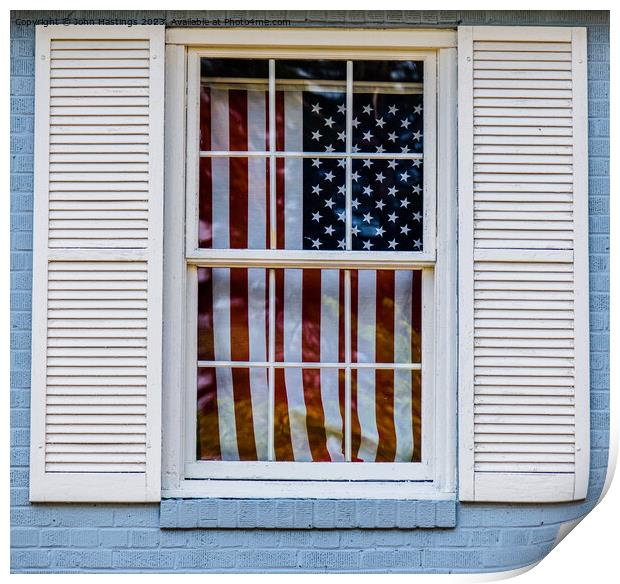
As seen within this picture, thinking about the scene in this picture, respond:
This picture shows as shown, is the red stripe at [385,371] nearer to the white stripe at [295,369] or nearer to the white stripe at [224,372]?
the white stripe at [295,369]

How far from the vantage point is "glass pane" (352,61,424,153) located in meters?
4.14

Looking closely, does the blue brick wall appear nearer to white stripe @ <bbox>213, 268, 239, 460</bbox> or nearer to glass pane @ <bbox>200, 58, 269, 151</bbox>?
glass pane @ <bbox>200, 58, 269, 151</bbox>

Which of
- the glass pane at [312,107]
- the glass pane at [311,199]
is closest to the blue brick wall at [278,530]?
the glass pane at [312,107]

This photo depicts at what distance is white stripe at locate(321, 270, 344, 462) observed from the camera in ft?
13.5

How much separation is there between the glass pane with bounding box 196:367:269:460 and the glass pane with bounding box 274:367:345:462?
0.23 ft

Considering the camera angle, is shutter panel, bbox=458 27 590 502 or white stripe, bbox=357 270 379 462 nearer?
shutter panel, bbox=458 27 590 502

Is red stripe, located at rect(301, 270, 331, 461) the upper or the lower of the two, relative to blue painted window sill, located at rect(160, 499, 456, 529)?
upper

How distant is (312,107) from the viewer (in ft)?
13.6

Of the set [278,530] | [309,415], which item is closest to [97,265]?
[309,415]

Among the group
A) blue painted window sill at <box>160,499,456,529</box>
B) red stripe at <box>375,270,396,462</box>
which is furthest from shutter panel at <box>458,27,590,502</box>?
red stripe at <box>375,270,396,462</box>

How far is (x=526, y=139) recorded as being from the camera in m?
4.00

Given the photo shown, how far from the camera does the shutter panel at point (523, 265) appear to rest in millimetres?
3943

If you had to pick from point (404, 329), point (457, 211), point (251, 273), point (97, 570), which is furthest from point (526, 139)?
point (97, 570)
